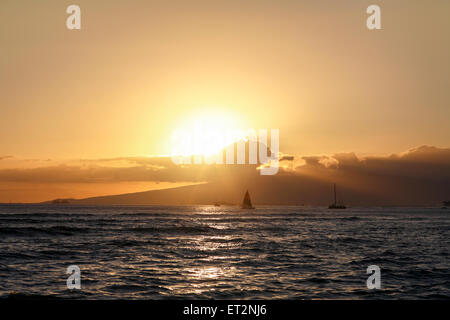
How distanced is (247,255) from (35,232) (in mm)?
38074

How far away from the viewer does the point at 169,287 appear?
19.4 m

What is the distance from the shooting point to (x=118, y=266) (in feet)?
85.0

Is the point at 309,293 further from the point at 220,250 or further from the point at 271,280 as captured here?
the point at 220,250

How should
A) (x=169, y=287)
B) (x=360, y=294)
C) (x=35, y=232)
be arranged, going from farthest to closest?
1. (x=35, y=232)
2. (x=169, y=287)
3. (x=360, y=294)

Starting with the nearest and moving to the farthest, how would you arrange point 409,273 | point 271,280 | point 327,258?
point 271,280
point 409,273
point 327,258

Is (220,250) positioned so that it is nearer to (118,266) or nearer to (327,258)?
(327,258)
